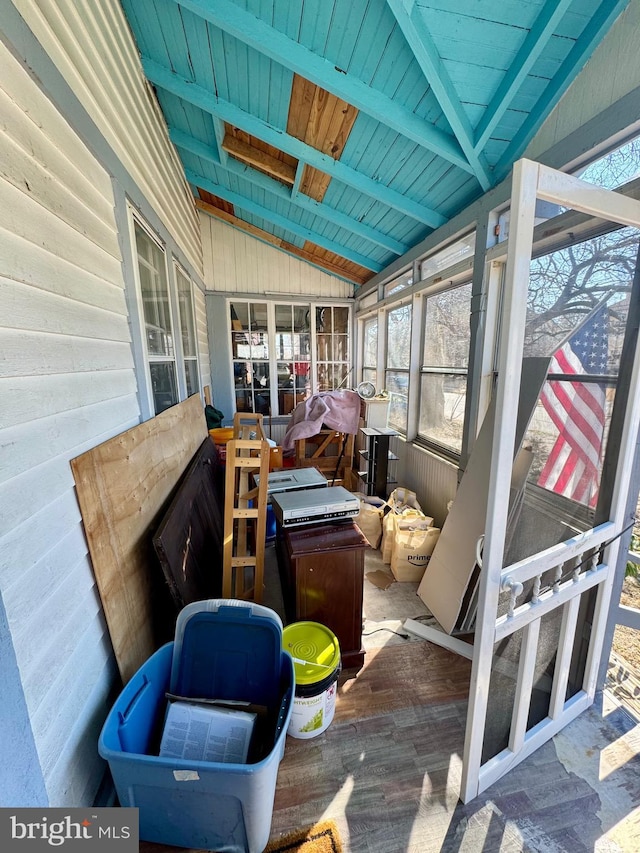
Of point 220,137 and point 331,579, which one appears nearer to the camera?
point 331,579

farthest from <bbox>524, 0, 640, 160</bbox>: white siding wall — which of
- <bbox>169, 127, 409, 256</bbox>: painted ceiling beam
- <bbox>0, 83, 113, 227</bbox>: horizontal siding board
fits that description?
<bbox>0, 83, 113, 227</bbox>: horizontal siding board

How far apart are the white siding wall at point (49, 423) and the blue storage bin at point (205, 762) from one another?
0.46 ft

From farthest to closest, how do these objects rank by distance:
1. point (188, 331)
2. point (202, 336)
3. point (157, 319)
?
point (202, 336), point (188, 331), point (157, 319)

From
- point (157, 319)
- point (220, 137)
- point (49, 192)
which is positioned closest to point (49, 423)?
point (49, 192)

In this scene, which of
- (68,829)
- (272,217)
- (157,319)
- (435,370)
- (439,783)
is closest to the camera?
(68,829)

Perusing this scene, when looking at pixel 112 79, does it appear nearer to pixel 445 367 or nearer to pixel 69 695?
pixel 69 695

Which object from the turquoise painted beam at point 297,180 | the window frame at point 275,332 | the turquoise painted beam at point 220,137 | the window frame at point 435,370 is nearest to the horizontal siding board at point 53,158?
the turquoise painted beam at point 220,137

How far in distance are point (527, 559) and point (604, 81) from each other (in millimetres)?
2125

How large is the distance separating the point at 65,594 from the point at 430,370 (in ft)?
10.5

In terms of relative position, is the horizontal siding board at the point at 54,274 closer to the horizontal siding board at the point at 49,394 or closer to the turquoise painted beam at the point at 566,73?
the horizontal siding board at the point at 49,394

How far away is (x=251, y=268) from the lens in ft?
16.8

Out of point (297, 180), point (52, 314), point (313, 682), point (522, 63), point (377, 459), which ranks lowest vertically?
point (313, 682)

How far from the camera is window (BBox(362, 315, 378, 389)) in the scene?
4965mm

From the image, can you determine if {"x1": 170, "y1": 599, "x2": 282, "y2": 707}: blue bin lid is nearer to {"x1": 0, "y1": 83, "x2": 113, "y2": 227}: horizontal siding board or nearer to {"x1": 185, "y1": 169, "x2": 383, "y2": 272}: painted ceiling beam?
{"x1": 0, "y1": 83, "x2": 113, "y2": 227}: horizontal siding board
